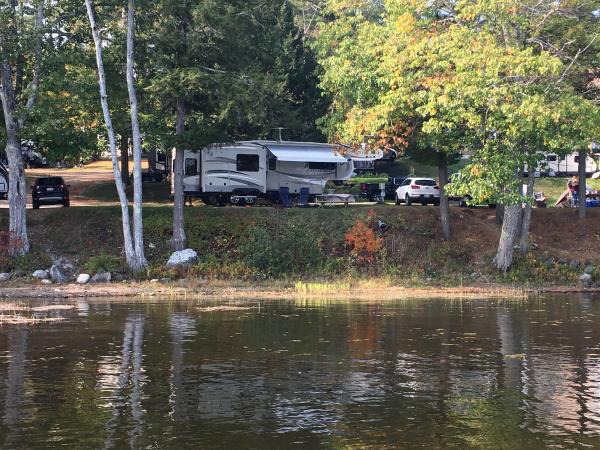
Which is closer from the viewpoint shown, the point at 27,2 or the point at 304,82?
the point at 27,2

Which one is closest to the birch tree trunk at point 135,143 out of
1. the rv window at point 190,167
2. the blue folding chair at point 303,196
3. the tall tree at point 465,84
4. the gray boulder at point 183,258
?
the gray boulder at point 183,258

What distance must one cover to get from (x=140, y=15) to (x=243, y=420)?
85.9ft

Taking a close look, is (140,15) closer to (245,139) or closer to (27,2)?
(27,2)

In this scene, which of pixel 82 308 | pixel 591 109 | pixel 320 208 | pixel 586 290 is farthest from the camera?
pixel 320 208

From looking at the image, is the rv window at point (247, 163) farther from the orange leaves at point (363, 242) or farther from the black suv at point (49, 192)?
the orange leaves at point (363, 242)

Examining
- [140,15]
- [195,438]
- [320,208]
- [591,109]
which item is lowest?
[195,438]

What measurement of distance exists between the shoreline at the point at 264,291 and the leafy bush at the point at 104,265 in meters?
1.53

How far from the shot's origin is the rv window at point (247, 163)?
49909 mm

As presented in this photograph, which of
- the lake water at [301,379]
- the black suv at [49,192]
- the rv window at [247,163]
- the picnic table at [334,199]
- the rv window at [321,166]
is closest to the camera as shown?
the lake water at [301,379]

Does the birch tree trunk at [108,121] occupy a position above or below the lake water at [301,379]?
above

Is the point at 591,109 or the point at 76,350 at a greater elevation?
the point at 591,109

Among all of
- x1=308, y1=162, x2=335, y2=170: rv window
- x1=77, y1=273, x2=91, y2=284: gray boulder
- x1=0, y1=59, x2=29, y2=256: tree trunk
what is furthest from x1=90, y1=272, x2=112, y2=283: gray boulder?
x1=308, y1=162, x2=335, y2=170: rv window

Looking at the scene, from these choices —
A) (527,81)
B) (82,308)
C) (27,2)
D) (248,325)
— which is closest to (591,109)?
(527,81)

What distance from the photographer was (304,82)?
194ft
